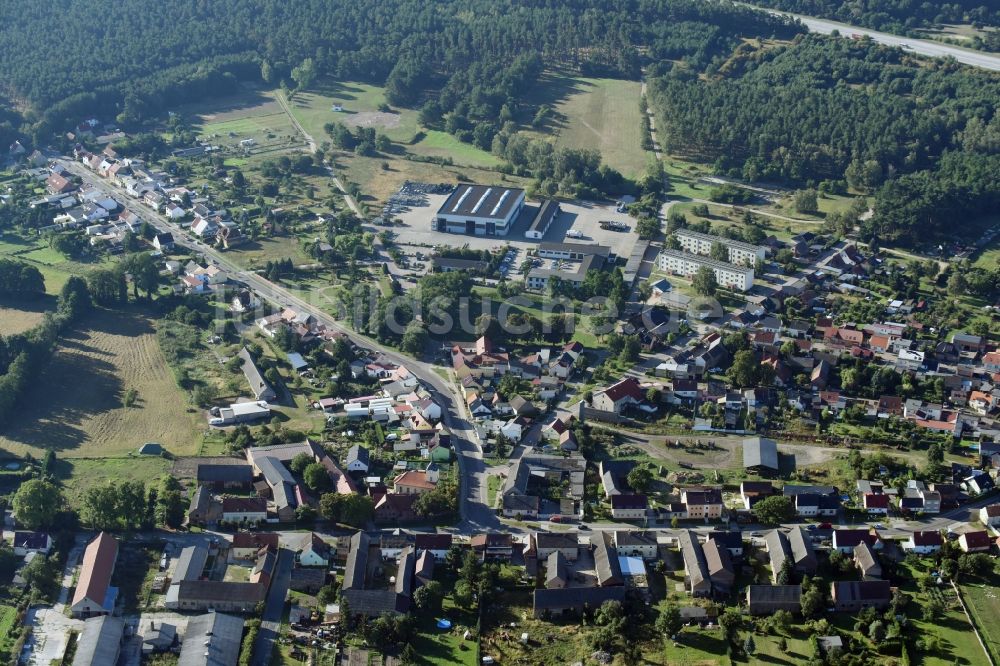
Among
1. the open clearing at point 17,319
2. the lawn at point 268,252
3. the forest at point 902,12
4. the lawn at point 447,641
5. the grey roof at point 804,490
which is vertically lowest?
the open clearing at point 17,319

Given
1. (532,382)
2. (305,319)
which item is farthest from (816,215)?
(305,319)

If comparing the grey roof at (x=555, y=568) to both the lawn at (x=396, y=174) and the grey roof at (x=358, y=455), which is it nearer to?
the grey roof at (x=358, y=455)

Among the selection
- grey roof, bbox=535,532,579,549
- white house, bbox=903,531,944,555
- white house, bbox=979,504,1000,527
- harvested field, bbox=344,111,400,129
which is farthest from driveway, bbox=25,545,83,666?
harvested field, bbox=344,111,400,129

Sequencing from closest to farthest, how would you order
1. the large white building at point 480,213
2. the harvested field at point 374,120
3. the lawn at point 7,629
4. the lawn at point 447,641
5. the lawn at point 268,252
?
the lawn at point 447,641, the lawn at point 7,629, the lawn at point 268,252, the large white building at point 480,213, the harvested field at point 374,120

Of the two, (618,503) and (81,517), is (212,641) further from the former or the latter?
(618,503)

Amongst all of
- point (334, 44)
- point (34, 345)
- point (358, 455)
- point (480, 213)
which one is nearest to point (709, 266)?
point (480, 213)

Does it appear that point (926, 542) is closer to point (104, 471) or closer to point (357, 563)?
point (357, 563)

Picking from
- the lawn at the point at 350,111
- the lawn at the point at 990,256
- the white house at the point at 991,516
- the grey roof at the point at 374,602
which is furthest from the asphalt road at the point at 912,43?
the grey roof at the point at 374,602
